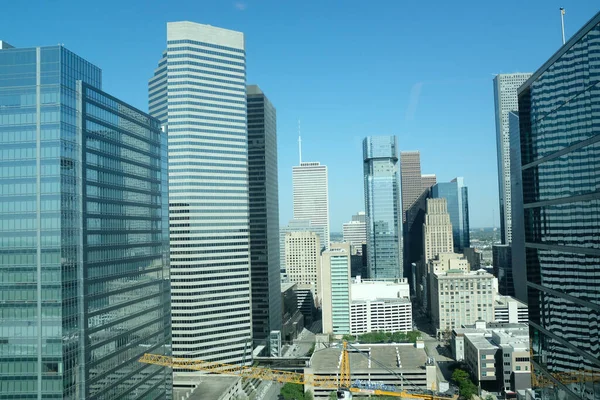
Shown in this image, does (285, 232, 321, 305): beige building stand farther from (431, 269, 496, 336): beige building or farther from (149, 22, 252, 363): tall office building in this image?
(149, 22, 252, 363): tall office building

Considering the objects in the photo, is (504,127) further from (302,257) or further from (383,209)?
(302,257)

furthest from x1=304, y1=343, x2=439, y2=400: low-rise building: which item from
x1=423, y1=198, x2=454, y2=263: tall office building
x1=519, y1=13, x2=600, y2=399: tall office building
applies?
x1=423, y1=198, x2=454, y2=263: tall office building

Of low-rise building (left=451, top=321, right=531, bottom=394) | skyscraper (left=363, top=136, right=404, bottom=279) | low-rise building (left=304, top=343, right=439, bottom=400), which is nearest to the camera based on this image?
low-rise building (left=304, top=343, right=439, bottom=400)

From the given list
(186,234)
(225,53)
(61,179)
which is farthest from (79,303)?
(225,53)

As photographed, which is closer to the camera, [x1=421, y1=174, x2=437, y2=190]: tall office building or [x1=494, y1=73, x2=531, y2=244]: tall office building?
[x1=494, y1=73, x2=531, y2=244]: tall office building

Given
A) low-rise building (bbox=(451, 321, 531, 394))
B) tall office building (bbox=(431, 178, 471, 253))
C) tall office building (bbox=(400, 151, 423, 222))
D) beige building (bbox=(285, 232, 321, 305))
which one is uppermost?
tall office building (bbox=(400, 151, 423, 222))

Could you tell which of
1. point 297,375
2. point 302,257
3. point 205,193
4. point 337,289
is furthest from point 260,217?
point 302,257
